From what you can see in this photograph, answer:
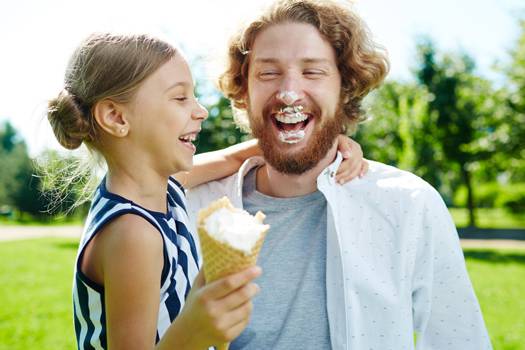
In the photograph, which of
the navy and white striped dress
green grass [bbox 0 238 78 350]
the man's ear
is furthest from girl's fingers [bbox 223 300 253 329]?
green grass [bbox 0 238 78 350]

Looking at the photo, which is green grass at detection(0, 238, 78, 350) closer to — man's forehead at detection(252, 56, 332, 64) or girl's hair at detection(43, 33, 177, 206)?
man's forehead at detection(252, 56, 332, 64)

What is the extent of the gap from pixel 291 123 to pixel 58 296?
9.60 meters

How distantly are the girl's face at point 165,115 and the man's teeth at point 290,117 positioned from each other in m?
0.97

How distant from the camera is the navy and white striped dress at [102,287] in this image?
2.13 m

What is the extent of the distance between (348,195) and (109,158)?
1.40 meters

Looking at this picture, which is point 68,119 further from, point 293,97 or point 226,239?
point 293,97

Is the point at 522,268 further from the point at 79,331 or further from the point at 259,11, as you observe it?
the point at 79,331

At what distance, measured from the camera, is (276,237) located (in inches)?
125

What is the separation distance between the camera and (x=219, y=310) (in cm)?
169

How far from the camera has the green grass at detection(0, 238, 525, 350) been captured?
27.0 ft

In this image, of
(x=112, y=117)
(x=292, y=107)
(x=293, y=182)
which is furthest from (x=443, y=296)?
(x=112, y=117)

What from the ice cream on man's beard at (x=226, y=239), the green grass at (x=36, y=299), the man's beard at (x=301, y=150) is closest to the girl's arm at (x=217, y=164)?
the man's beard at (x=301, y=150)

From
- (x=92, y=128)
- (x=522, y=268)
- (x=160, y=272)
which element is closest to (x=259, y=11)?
(x=92, y=128)

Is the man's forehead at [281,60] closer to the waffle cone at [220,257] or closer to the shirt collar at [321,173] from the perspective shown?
the shirt collar at [321,173]
